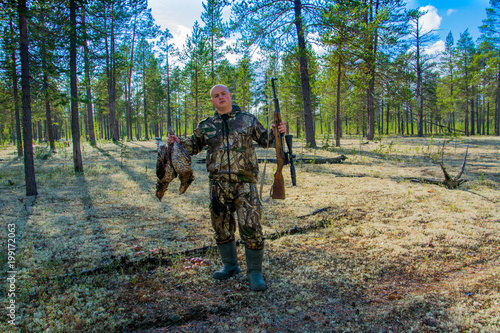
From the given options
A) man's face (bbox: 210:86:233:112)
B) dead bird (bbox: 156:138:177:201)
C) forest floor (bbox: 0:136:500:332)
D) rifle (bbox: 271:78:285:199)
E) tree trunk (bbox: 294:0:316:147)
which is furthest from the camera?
tree trunk (bbox: 294:0:316:147)

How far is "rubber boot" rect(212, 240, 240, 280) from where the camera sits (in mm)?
3623

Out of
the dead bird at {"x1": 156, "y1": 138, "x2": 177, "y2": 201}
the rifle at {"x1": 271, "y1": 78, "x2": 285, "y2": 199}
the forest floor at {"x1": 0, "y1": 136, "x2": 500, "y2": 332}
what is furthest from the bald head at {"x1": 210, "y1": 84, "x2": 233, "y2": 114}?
the forest floor at {"x1": 0, "y1": 136, "x2": 500, "y2": 332}

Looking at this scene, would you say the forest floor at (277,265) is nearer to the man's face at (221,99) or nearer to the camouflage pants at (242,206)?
the camouflage pants at (242,206)

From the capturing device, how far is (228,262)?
12.1 feet

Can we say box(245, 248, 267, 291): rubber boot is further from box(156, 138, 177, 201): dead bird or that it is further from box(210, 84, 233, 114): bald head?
box(210, 84, 233, 114): bald head

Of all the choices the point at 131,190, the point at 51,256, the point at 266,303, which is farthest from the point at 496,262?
the point at 131,190

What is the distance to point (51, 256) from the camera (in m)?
4.21

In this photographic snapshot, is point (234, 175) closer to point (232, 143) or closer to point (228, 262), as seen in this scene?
point (232, 143)

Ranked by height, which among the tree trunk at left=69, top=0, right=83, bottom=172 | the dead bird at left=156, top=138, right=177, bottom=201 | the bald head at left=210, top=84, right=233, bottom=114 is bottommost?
the dead bird at left=156, top=138, right=177, bottom=201

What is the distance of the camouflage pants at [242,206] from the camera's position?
334 centimetres

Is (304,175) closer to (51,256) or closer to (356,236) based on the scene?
(356,236)

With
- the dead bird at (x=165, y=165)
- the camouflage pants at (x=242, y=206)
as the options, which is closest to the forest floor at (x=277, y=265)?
the camouflage pants at (x=242, y=206)

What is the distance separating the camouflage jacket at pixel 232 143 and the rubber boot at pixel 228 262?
900 millimetres

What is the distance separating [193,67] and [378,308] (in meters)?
35.6
